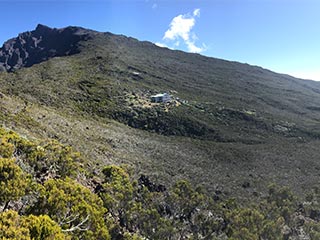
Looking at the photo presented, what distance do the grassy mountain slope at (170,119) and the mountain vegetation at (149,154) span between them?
0.90 ft

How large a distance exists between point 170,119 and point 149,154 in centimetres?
2174

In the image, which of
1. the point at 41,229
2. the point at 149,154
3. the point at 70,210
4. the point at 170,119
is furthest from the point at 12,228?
the point at 170,119

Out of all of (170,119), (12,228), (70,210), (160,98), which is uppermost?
(160,98)

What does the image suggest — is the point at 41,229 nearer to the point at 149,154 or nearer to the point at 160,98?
the point at 149,154

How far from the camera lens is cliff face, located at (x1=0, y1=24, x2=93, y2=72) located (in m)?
143

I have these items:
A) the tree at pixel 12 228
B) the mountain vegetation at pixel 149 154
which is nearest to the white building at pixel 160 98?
the mountain vegetation at pixel 149 154

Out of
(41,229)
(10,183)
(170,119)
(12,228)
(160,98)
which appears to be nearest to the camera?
(12,228)

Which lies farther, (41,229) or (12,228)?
(41,229)

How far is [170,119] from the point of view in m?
66.4

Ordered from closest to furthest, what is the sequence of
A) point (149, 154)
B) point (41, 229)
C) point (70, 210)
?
point (41, 229) < point (70, 210) < point (149, 154)

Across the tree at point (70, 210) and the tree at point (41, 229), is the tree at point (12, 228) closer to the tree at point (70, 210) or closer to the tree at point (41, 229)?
the tree at point (41, 229)

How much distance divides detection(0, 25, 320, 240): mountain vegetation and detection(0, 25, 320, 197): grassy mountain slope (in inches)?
10.8

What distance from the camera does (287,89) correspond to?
117500 mm

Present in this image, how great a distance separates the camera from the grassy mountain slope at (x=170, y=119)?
4134 cm
